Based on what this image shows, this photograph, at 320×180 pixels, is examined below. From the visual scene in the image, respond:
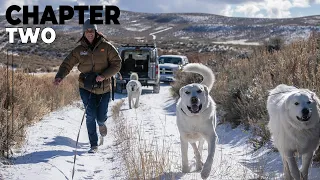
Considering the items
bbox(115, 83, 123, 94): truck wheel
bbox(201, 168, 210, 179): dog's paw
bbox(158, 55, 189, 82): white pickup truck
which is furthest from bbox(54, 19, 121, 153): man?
bbox(158, 55, 189, 82): white pickup truck

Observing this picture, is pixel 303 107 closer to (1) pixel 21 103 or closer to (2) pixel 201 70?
(2) pixel 201 70

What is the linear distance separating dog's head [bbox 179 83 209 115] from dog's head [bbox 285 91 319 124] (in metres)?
1.10

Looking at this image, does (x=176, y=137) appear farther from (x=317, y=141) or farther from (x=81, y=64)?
(x=317, y=141)

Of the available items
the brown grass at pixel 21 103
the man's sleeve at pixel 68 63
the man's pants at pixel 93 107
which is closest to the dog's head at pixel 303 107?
the man's pants at pixel 93 107

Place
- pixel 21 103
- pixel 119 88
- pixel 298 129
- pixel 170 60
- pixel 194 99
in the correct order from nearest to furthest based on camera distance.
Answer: pixel 298 129 < pixel 194 99 < pixel 21 103 < pixel 119 88 < pixel 170 60

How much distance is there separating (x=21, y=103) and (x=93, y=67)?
6.00 feet

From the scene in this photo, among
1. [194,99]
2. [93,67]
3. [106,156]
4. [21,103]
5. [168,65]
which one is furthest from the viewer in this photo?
[168,65]

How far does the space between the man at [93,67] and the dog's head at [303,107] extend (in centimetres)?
306

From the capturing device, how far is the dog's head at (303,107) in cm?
416

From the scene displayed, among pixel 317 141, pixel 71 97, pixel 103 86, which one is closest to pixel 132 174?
pixel 317 141

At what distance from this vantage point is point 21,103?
7.59 m

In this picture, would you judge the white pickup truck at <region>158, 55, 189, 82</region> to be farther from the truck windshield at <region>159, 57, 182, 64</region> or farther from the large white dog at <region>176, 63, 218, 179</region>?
the large white dog at <region>176, 63, 218, 179</region>

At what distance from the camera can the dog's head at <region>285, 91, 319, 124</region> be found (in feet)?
13.6

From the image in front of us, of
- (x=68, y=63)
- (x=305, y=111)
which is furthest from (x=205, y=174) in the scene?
(x=68, y=63)
